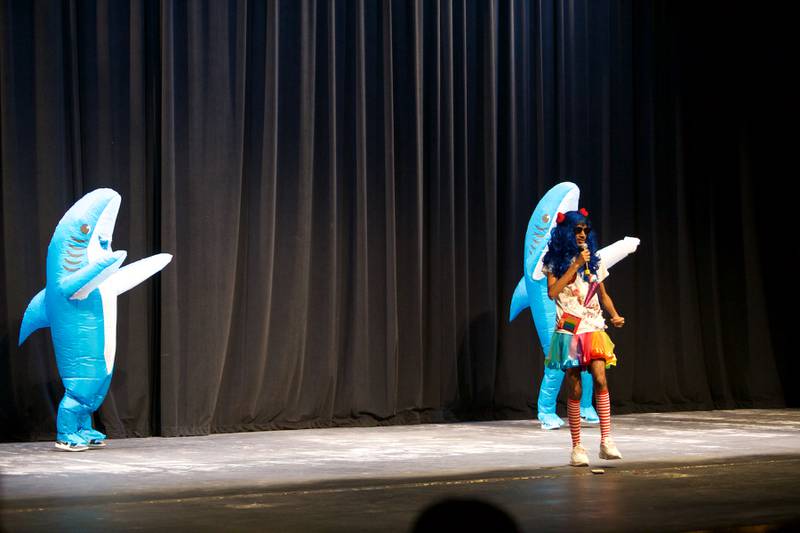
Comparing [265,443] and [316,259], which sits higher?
[316,259]

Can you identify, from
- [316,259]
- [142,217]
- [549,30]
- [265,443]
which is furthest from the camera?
[549,30]

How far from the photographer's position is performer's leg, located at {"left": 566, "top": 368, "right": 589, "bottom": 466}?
472 cm

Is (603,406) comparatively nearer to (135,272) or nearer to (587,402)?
(587,402)

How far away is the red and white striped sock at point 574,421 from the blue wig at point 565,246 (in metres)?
0.57

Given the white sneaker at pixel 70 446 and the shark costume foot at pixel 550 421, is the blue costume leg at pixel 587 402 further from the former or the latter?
the white sneaker at pixel 70 446

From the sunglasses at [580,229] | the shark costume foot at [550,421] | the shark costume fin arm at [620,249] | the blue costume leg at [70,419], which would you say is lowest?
the shark costume foot at [550,421]

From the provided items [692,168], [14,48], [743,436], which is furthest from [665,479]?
[692,168]

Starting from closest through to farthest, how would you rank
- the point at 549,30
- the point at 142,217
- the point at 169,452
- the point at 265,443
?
the point at 169,452 → the point at 265,443 → the point at 142,217 → the point at 549,30

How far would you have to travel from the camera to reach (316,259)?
718 cm

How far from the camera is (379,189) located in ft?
24.2

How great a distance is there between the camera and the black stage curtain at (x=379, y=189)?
644 centimetres

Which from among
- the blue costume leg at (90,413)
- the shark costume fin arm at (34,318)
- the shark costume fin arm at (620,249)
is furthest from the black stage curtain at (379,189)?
the shark costume fin arm at (620,249)

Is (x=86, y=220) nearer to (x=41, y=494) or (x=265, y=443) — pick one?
(x=265, y=443)

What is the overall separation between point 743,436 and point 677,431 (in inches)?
18.1
